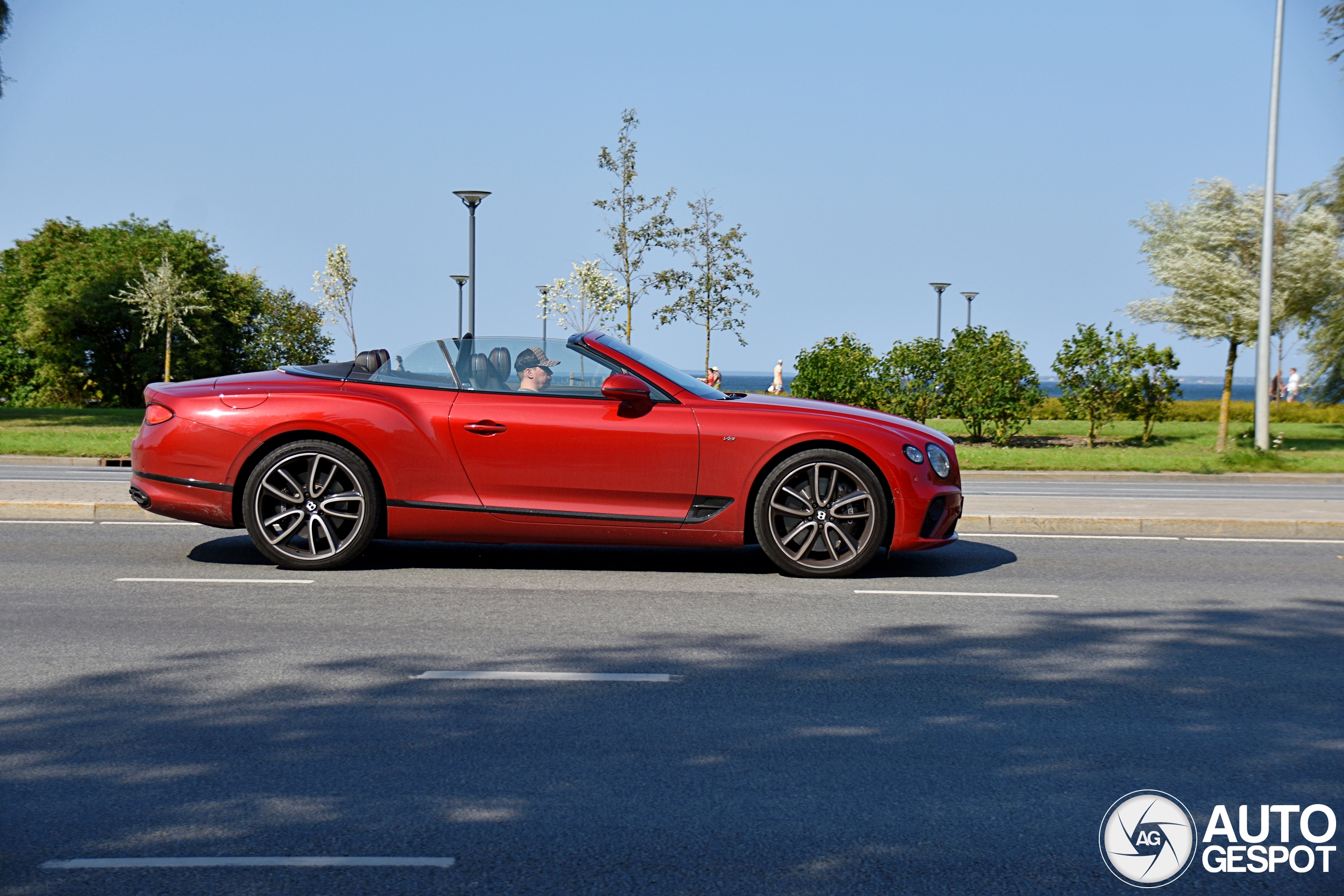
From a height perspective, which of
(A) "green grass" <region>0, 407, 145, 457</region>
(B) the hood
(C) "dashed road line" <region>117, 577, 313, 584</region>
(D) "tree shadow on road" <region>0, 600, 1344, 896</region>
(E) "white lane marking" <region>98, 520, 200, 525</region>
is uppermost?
(B) the hood

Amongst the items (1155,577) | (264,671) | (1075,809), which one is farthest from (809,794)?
(1155,577)

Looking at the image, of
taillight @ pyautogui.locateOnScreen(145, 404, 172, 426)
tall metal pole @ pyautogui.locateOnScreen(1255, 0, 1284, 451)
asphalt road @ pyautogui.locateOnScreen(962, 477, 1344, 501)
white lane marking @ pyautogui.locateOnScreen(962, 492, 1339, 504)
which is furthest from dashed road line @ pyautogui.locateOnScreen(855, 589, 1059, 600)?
tall metal pole @ pyautogui.locateOnScreen(1255, 0, 1284, 451)

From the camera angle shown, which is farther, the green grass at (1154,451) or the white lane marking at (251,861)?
the green grass at (1154,451)

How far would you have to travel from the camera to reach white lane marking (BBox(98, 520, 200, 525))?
10.3 meters

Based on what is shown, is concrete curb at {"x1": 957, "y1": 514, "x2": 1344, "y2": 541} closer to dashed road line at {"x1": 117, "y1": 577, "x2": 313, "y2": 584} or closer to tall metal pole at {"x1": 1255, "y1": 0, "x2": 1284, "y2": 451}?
dashed road line at {"x1": 117, "y1": 577, "x2": 313, "y2": 584}

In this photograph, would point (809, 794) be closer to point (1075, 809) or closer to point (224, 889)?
point (1075, 809)

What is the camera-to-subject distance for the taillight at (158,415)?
26.8ft

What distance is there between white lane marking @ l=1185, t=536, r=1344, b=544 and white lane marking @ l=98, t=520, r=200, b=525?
860 cm

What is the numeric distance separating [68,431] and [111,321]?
2718cm

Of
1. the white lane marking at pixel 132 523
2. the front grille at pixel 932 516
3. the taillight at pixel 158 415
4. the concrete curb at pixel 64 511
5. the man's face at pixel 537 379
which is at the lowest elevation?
the white lane marking at pixel 132 523

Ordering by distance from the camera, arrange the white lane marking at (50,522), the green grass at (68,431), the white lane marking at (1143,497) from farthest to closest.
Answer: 1. the green grass at (68,431)
2. the white lane marking at (1143,497)
3. the white lane marking at (50,522)

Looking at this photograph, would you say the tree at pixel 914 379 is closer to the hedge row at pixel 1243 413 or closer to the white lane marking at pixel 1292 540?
the hedge row at pixel 1243 413

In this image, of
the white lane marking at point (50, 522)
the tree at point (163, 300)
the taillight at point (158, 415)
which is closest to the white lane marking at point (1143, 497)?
the taillight at point (158, 415)

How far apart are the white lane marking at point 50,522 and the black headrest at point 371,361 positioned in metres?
3.55
